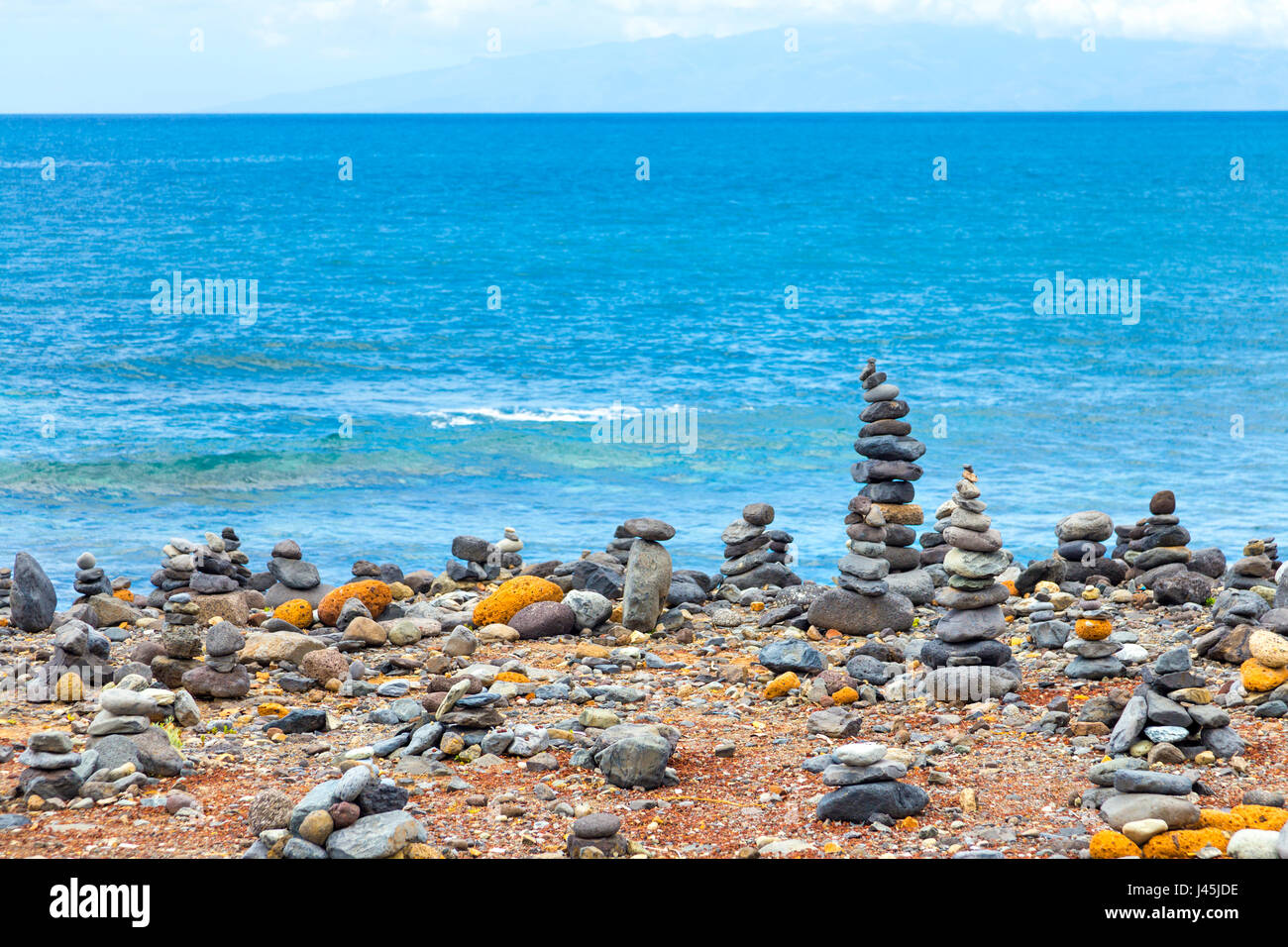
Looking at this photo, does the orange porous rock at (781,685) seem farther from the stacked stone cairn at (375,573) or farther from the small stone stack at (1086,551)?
the stacked stone cairn at (375,573)

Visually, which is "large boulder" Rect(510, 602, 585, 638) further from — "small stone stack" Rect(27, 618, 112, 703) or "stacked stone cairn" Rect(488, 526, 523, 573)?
"small stone stack" Rect(27, 618, 112, 703)

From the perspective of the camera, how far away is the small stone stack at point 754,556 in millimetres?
17891

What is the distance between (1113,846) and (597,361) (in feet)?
130

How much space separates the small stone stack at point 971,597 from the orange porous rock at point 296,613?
25.3ft

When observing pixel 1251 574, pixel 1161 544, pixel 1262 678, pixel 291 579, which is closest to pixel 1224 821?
pixel 1262 678

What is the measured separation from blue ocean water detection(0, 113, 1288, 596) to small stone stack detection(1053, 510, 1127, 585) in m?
4.68

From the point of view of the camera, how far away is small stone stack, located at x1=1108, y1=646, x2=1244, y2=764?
→ 32.8 ft

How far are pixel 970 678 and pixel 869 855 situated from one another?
14.1 feet

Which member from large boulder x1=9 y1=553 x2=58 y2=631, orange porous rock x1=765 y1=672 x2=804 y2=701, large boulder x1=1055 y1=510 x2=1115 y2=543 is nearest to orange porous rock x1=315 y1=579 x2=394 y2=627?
large boulder x1=9 y1=553 x2=58 y2=631

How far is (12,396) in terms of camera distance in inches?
1564

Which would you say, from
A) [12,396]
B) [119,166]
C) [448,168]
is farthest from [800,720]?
[119,166]

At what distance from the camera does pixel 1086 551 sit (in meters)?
18.0

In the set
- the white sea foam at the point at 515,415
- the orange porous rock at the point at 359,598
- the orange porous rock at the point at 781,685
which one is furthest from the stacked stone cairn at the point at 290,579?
the white sea foam at the point at 515,415
